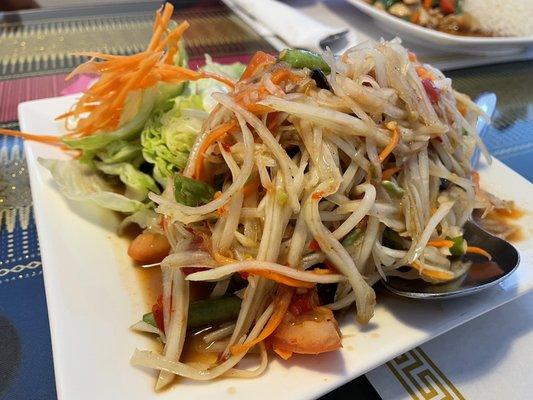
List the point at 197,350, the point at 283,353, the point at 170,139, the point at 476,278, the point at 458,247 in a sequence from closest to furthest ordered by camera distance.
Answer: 1. the point at 283,353
2. the point at 197,350
3. the point at 476,278
4. the point at 458,247
5. the point at 170,139

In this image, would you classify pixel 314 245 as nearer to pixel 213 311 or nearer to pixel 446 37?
pixel 213 311

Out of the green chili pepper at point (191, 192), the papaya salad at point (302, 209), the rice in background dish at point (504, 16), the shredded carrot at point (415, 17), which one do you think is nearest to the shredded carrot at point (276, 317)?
the papaya salad at point (302, 209)

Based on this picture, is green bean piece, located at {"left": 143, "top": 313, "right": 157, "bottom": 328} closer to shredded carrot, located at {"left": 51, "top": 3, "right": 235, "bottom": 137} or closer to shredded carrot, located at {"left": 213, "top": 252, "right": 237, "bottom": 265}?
shredded carrot, located at {"left": 213, "top": 252, "right": 237, "bottom": 265}

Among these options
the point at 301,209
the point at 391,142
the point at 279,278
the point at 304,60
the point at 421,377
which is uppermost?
the point at 304,60

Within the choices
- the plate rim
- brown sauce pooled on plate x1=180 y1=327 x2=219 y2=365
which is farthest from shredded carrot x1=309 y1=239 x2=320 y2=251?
the plate rim

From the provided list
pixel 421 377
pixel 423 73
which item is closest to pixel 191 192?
pixel 421 377

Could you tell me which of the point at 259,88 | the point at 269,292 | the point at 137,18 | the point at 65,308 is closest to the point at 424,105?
the point at 259,88

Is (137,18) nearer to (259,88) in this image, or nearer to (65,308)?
(259,88)
